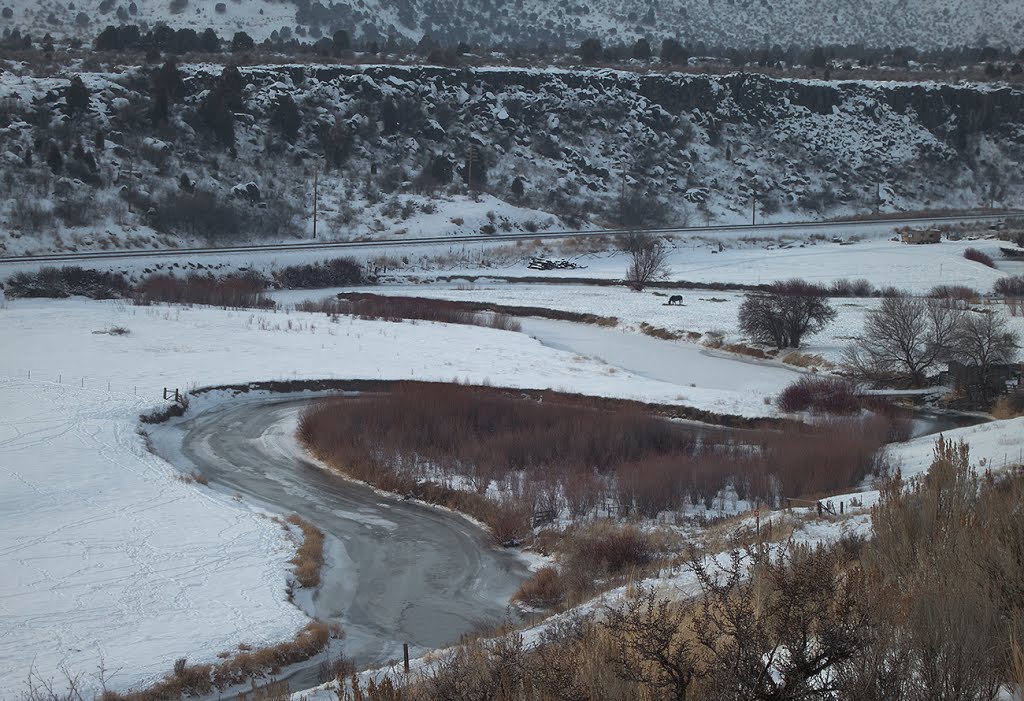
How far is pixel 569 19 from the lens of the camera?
15612 centimetres

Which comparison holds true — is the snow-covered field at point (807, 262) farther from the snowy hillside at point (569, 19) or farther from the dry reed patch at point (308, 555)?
the snowy hillside at point (569, 19)

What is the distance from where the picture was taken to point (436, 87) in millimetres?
91688

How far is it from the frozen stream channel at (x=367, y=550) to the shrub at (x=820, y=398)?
44.7ft

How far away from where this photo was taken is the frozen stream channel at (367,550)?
14.9 m

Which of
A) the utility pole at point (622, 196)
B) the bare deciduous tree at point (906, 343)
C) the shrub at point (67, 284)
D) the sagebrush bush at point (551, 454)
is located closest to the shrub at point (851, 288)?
the bare deciduous tree at point (906, 343)

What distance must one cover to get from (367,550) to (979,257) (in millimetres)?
55768

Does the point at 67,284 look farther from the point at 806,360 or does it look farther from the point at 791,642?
the point at 791,642

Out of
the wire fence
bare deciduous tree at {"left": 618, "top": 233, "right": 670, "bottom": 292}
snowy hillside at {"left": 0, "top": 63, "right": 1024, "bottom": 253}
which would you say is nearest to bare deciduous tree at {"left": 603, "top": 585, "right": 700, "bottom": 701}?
the wire fence

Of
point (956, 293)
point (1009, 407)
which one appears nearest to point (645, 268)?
point (956, 293)

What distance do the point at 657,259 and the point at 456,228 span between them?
18357mm

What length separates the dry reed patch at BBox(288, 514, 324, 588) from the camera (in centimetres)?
1659

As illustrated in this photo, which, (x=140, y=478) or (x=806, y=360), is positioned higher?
(x=806, y=360)

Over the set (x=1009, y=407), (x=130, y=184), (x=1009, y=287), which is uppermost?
(x=130, y=184)

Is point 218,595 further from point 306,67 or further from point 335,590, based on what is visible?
point 306,67
